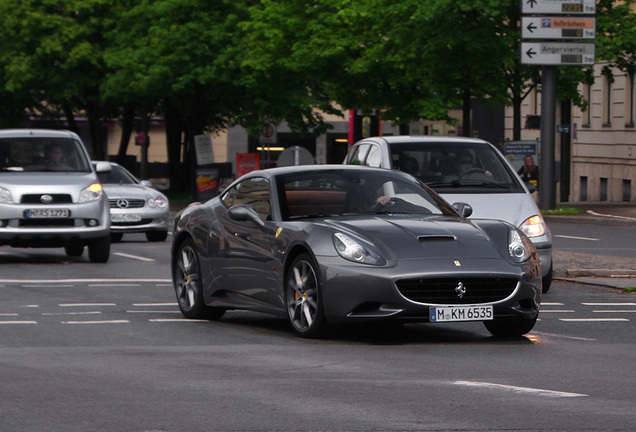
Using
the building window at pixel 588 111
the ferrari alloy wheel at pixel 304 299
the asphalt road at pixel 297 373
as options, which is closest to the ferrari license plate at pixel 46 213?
the asphalt road at pixel 297 373

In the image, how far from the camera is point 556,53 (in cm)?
3419

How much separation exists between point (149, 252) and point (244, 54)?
95.1 feet

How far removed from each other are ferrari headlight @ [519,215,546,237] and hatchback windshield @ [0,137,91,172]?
8486mm

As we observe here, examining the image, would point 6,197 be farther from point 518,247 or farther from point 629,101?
point 629,101

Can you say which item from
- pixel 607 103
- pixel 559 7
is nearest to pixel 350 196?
pixel 559 7

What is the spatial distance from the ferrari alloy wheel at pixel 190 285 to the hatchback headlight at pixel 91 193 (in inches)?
307

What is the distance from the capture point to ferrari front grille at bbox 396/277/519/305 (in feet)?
36.6

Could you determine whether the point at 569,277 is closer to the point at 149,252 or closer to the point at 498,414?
the point at 149,252

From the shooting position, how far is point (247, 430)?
23.9 ft

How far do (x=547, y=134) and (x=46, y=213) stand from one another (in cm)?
1455

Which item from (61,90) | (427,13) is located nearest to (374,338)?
(427,13)

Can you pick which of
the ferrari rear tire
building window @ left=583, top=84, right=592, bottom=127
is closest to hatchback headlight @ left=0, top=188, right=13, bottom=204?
the ferrari rear tire

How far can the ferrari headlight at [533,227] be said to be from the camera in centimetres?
1595

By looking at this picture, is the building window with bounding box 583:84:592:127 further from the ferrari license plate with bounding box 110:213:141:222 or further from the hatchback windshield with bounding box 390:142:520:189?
the hatchback windshield with bounding box 390:142:520:189
